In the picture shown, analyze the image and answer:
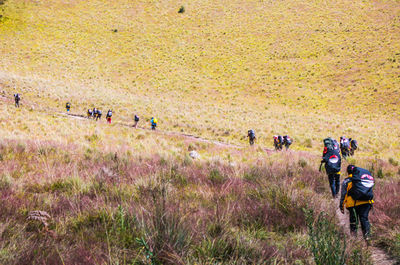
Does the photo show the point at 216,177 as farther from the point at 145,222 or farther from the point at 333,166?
the point at 333,166

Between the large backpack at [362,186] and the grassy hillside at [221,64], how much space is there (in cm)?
1833

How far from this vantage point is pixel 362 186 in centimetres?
433

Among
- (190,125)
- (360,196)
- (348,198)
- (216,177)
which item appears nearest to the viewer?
(360,196)

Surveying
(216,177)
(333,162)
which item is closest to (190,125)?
(333,162)

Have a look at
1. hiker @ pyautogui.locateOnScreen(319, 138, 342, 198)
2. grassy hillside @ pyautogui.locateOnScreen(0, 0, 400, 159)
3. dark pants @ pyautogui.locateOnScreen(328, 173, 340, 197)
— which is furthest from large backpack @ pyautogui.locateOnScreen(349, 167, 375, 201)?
grassy hillside @ pyautogui.locateOnScreen(0, 0, 400, 159)

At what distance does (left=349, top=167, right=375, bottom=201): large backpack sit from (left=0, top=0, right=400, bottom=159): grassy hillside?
60.1ft

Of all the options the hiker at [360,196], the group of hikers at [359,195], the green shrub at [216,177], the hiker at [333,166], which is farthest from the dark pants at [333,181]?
the green shrub at [216,177]

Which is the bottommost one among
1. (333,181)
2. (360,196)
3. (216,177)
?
(333,181)

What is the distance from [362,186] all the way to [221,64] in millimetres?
53756

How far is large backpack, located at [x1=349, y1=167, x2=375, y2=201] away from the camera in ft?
14.1

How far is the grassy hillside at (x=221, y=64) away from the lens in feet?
107

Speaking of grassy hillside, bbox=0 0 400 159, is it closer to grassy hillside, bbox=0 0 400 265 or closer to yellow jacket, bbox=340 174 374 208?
grassy hillside, bbox=0 0 400 265

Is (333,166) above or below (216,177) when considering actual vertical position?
above

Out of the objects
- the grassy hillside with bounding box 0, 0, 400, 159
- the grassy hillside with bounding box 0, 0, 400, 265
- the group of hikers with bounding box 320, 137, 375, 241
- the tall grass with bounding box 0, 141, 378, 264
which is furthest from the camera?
the grassy hillside with bounding box 0, 0, 400, 159
